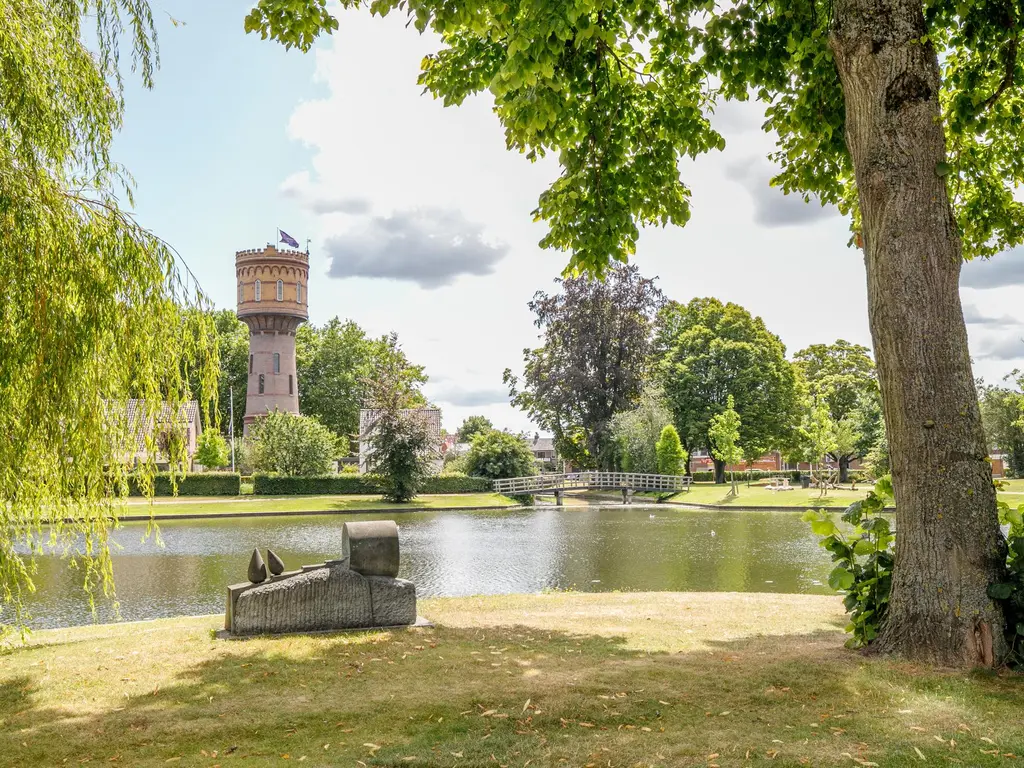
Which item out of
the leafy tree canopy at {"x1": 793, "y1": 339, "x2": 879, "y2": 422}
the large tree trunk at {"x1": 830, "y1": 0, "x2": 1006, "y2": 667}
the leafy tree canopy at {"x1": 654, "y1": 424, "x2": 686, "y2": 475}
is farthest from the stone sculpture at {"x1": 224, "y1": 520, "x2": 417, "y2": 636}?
the leafy tree canopy at {"x1": 793, "y1": 339, "x2": 879, "y2": 422}

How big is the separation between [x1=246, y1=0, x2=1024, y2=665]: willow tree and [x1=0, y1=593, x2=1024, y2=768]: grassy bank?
952mm

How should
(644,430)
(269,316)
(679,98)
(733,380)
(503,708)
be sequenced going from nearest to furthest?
(503,708), (679,98), (644,430), (733,380), (269,316)

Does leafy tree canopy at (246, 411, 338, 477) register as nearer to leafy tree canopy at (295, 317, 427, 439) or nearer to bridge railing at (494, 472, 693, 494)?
bridge railing at (494, 472, 693, 494)

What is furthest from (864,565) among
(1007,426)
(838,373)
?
(838,373)

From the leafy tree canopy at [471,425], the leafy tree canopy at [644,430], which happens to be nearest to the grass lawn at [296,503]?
the leafy tree canopy at [644,430]

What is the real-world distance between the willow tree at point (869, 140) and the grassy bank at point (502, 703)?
3.12ft

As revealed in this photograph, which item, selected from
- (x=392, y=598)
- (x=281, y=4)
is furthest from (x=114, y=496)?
(x=281, y=4)

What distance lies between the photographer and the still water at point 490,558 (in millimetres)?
15102

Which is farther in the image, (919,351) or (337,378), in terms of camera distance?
(337,378)

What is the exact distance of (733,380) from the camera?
5019 cm

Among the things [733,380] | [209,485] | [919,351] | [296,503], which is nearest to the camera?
[919,351]

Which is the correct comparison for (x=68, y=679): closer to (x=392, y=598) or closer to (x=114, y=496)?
(x=114, y=496)

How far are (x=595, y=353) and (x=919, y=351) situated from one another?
47.1 m

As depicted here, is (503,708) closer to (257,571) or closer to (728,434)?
(257,571)
